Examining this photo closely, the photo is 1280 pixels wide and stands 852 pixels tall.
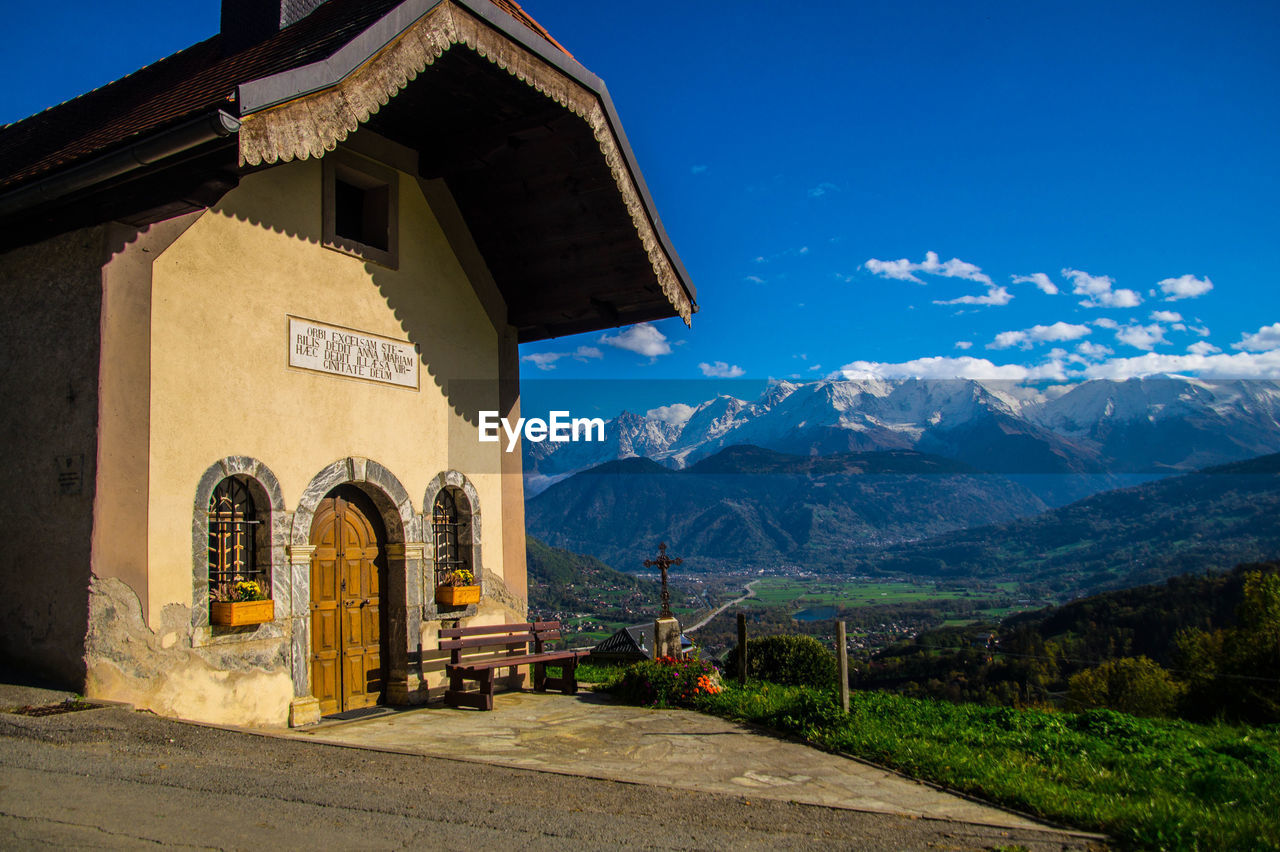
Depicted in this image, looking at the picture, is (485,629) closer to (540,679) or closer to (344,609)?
(540,679)

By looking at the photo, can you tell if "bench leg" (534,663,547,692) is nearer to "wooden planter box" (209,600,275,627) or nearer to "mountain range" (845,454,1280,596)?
"wooden planter box" (209,600,275,627)

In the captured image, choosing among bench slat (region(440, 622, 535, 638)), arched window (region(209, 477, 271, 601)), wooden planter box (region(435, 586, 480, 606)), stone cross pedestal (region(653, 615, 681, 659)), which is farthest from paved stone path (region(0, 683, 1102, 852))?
stone cross pedestal (region(653, 615, 681, 659))

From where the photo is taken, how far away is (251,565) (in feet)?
29.0

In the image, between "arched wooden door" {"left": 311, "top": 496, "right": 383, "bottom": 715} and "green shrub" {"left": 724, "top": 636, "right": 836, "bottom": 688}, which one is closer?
"arched wooden door" {"left": 311, "top": 496, "right": 383, "bottom": 715}

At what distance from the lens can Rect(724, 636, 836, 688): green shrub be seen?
13750mm

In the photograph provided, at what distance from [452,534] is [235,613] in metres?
3.70

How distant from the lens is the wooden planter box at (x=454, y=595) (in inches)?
430

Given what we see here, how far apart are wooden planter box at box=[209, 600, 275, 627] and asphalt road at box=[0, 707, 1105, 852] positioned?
1.45 m

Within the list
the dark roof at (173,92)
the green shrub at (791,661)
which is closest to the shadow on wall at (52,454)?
the dark roof at (173,92)

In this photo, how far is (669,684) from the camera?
410 inches

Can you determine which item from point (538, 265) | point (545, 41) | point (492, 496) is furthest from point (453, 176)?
point (492, 496)

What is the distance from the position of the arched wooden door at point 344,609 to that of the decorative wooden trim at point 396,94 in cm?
414

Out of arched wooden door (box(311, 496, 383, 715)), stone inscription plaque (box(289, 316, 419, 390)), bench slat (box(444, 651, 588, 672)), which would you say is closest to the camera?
stone inscription plaque (box(289, 316, 419, 390))

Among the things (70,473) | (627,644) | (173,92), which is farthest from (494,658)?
(627,644)
